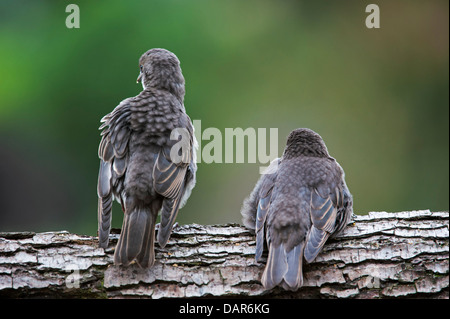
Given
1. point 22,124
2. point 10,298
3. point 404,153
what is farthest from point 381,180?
point 10,298

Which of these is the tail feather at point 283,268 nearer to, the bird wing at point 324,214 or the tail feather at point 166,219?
the bird wing at point 324,214

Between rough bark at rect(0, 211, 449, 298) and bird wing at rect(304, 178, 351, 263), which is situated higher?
bird wing at rect(304, 178, 351, 263)

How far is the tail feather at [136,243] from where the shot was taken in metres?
4.37

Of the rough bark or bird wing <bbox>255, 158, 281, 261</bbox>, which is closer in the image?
the rough bark

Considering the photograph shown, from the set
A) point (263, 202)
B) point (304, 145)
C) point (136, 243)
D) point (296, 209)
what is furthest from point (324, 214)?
point (136, 243)

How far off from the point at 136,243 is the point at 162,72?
6.53 feet

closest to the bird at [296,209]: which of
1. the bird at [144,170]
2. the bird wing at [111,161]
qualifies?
the bird at [144,170]

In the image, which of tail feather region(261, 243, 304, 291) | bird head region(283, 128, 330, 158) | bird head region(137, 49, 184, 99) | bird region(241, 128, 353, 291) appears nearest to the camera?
tail feather region(261, 243, 304, 291)

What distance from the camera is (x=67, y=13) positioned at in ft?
27.5

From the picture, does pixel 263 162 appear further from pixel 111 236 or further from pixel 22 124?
pixel 22 124

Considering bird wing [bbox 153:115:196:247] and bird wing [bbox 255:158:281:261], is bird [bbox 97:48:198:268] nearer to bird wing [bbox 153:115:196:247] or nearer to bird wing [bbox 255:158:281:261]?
bird wing [bbox 153:115:196:247]

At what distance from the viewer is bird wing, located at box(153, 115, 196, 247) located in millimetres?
4641

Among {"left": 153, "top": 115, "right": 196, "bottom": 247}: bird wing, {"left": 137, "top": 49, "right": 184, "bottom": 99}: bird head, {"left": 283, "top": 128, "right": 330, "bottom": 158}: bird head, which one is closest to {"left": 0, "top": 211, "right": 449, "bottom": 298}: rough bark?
{"left": 153, "top": 115, "right": 196, "bottom": 247}: bird wing

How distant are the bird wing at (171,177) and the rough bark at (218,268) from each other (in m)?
0.23
